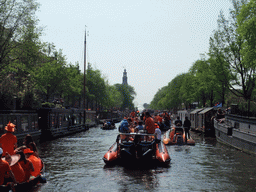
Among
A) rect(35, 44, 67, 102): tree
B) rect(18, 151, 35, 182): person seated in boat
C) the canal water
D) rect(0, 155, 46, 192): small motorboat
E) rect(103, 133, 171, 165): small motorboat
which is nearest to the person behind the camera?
rect(0, 155, 46, 192): small motorboat

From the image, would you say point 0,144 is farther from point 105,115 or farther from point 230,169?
point 105,115

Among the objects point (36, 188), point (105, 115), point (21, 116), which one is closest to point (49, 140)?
point (21, 116)

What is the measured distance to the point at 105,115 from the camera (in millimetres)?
79062

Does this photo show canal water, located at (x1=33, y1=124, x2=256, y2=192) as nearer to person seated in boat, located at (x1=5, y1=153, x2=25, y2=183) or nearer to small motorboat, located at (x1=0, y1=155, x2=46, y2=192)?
small motorboat, located at (x1=0, y1=155, x2=46, y2=192)

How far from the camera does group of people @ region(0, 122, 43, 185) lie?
27.1 ft

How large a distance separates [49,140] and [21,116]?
735 centimetres

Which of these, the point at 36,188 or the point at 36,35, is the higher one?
the point at 36,35

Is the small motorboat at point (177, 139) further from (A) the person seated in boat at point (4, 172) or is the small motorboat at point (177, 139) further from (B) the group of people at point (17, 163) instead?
(A) the person seated in boat at point (4, 172)

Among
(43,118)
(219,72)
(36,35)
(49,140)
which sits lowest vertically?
(49,140)

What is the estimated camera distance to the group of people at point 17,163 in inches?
325

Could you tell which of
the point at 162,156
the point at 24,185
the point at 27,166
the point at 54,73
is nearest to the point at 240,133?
the point at 162,156

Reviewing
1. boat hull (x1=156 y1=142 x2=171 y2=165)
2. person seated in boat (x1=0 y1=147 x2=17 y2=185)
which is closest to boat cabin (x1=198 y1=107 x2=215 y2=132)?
boat hull (x1=156 y1=142 x2=171 y2=165)

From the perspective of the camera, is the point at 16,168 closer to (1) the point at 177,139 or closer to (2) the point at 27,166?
(2) the point at 27,166

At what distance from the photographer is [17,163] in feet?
30.6
